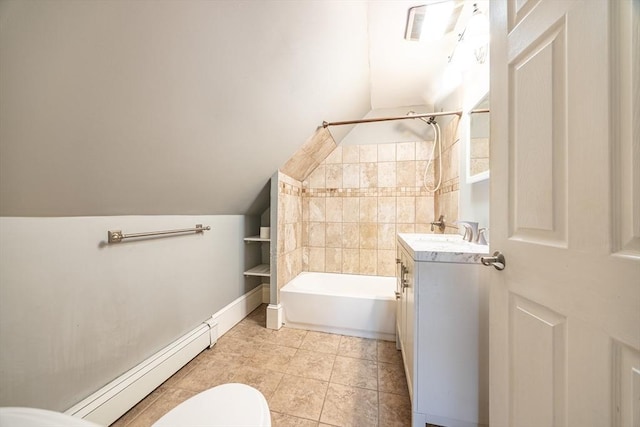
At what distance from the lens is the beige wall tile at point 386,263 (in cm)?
259

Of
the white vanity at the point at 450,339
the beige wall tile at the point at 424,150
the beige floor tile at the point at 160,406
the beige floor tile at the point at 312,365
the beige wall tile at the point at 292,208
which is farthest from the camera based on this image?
the beige wall tile at the point at 424,150

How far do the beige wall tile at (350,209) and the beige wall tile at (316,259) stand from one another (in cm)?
50

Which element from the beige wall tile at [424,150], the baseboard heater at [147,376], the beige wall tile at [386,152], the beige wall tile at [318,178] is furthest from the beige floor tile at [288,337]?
the beige wall tile at [424,150]

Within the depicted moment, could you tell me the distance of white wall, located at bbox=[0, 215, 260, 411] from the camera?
84cm

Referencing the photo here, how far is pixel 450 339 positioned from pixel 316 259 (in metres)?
1.87

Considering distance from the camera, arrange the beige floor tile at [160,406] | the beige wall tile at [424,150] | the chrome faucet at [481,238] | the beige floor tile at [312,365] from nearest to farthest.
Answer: the beige floor tile at [160,406] < the chrome faucet at [481,238] < the beige floor tile at [312,365] < the beige wall tile at [424,150]

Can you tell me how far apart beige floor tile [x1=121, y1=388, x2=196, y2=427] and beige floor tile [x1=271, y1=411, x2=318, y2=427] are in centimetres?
55

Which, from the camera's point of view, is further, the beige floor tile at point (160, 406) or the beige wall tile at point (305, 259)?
the beige wall tile at point (305, 259)

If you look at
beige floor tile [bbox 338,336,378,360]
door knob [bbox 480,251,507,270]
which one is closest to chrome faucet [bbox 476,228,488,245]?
door knob [bbox 480,251,507,270]

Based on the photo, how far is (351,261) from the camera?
8.78ft

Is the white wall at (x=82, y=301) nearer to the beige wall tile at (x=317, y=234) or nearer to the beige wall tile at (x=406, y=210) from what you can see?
the beige wall tile at (x=317, y=234)

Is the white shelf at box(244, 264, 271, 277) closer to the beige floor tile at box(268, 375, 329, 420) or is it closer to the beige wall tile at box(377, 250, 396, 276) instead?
the beige floor tile at box(268, 375, 329, 420)

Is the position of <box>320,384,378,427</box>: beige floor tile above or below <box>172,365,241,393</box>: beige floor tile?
below

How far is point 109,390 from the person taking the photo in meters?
1.11
